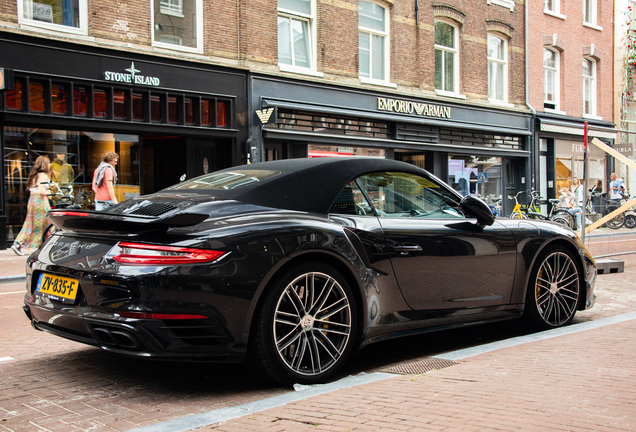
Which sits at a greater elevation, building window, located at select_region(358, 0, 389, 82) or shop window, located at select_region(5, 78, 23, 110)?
building window, located at select_region(358, 0, 389, 82)

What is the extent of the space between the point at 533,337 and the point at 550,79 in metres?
22.6

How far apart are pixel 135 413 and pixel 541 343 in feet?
8.95

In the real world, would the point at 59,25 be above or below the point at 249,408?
above

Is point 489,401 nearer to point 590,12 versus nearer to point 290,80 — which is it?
point 290,80

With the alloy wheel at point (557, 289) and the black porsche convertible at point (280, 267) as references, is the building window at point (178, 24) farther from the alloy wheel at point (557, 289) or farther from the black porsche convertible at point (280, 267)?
the alloy wheel at point (557, 289)

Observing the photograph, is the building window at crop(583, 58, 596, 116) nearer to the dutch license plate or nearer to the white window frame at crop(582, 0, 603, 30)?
the white window frame at crop(582, 0, 603, 30)

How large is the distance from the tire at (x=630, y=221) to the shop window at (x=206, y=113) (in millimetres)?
→ 11892

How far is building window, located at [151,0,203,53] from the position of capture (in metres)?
14.4

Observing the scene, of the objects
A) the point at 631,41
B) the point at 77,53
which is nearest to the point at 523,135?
the point at 631,41

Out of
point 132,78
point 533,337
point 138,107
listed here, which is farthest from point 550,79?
point 533,337

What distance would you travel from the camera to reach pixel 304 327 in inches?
136

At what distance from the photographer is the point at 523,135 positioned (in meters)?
23.5

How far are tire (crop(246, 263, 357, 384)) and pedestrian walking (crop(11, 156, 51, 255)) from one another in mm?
9087

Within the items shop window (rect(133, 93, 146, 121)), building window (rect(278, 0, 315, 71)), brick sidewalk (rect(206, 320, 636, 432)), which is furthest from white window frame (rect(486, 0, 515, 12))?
brick sidewalk (rect(206, 320, 636, 432))
